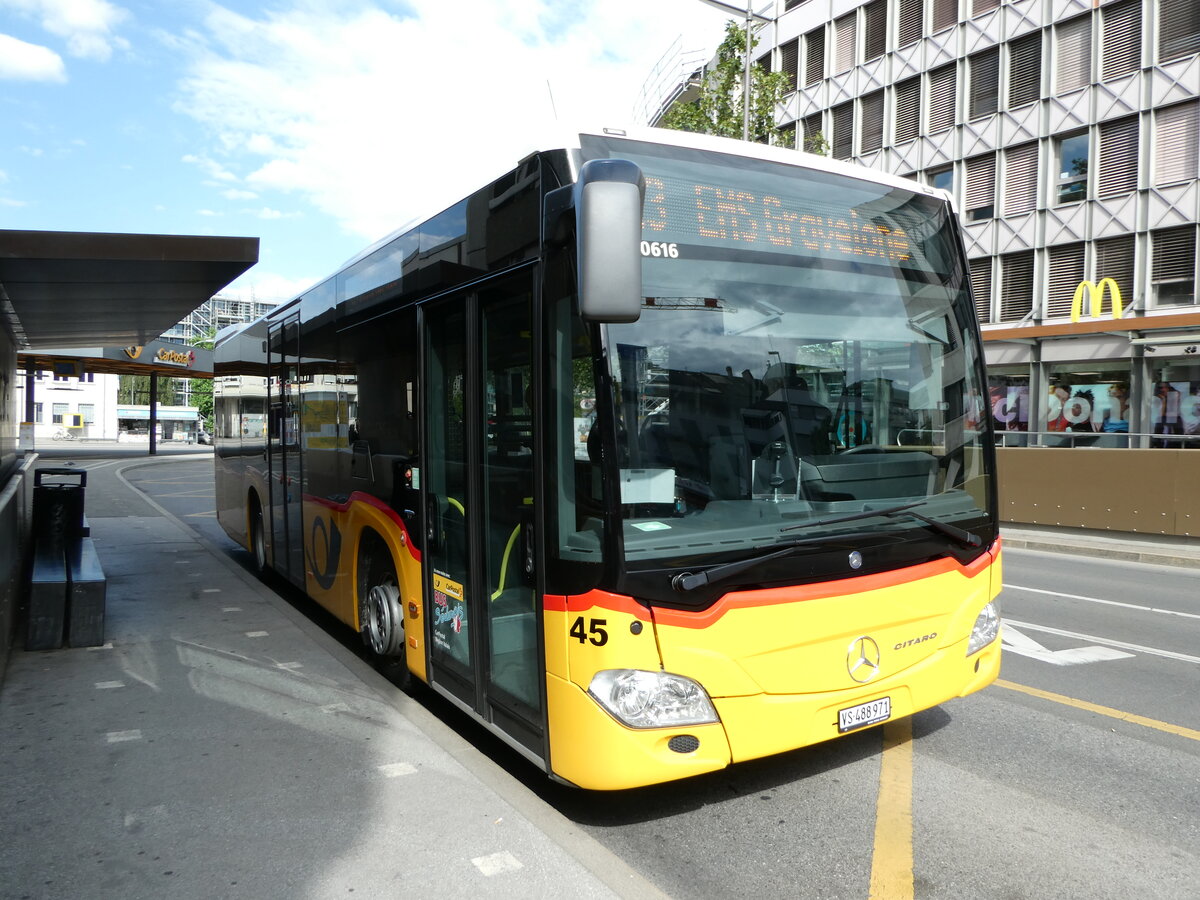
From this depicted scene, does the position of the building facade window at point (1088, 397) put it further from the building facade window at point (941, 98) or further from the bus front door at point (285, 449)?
the bus front door at point (285, 449)

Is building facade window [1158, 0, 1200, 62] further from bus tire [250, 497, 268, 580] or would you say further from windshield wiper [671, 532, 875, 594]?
windshield wiper [671, 532, 875, 594]

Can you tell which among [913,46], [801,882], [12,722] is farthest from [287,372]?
[913,46]

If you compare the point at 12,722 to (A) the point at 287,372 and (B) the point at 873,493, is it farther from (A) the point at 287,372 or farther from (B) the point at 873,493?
(B) the point at 873,493

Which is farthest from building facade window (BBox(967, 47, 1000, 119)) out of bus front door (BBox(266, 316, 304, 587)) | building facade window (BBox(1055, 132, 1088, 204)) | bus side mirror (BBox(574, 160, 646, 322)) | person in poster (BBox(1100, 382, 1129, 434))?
bus side mirror (BBox(574, 160, 646, 322))

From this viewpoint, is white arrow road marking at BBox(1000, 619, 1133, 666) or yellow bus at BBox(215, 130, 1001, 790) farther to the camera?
white arrow road marking at BBox(1000, 619, 1133, 666)

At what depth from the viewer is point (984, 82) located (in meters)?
29.0

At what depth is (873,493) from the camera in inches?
168

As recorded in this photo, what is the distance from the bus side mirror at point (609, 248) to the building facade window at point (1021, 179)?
2791cm

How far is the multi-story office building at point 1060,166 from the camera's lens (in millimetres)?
23988

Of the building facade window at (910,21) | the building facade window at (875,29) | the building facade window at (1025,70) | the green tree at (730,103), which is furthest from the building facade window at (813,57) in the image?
the green tree at (730,103)

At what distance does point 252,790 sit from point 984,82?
1209 inches

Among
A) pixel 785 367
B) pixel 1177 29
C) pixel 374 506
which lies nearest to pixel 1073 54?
pixel 1177 29

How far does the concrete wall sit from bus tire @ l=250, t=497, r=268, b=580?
13.0 metres

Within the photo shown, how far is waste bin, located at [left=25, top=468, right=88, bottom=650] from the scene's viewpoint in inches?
269
